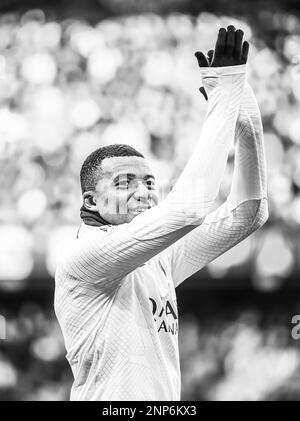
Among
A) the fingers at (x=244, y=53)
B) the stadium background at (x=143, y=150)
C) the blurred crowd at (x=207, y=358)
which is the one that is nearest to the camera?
the fingers at (x=244, y=53)

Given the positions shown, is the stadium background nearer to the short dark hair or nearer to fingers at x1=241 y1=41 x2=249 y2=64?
the short dark hair

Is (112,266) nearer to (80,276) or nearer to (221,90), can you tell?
(80,276)

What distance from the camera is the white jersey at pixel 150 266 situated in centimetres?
204

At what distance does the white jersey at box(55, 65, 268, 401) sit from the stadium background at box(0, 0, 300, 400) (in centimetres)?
395

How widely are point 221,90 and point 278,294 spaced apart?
4804 mm

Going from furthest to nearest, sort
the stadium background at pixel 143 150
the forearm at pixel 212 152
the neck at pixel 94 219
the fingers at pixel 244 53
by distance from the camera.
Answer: the stadium background at pixel 143 150
the neck at pixel 94 219
the fingers at pixel 244 53
the forearm at pixel 212 152

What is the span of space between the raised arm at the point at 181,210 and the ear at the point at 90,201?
21 cm

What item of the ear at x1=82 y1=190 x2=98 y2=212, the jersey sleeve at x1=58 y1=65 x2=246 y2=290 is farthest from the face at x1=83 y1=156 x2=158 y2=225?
the jersey sleeve at x1=58 y1=65 x2=246 y2=290

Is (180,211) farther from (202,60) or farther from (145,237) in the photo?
(202,60)

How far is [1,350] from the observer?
673cm

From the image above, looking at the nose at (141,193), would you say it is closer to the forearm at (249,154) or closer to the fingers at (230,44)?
the forearm at (249,154)

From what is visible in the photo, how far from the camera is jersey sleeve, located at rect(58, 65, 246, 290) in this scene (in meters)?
2.01

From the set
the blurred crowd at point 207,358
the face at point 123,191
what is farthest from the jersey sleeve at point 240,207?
the blurred crowd at point 207,358
